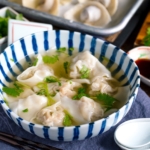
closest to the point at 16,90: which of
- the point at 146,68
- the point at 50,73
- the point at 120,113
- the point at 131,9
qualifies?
the point at 50,73

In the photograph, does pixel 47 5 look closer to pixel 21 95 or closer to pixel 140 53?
pixel 140 53

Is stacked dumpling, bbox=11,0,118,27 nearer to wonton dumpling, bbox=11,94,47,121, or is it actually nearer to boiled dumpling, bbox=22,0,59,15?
boiled dumpling, bbox=22,0,59,15

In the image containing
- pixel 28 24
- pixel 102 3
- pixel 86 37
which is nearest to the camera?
pixel 86 37

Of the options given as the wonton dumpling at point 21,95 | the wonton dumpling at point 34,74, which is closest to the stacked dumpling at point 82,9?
the wonton dumpling at point 34,74

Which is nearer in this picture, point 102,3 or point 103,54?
point 103,54

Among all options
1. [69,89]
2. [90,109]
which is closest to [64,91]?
[69,89]

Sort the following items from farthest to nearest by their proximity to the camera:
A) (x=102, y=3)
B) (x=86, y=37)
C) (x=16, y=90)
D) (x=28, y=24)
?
(x=102, y=3) → (x=28, y=24) → (x=86, y=37) → (x=16, y=90)

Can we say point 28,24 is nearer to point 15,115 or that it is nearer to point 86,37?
point 86,37
